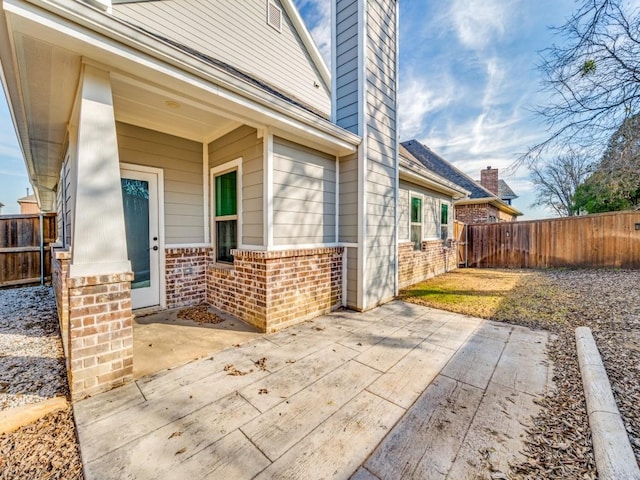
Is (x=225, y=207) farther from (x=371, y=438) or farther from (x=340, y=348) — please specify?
(x=371, y=438)

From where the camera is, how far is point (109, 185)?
233 centimetres

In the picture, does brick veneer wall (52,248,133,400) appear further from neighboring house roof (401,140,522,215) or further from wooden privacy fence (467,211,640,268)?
neighboring house roof (401,140,522,215)

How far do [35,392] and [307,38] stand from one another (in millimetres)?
9159

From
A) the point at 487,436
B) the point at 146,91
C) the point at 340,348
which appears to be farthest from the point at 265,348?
the point at 146,91

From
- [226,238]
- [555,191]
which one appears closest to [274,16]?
[226,238]

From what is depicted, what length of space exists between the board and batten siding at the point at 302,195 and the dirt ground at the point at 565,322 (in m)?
2.47

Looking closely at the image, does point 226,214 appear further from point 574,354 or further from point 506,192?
point 506,192

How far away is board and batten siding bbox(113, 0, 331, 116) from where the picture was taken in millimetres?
4918

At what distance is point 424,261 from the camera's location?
7660mm

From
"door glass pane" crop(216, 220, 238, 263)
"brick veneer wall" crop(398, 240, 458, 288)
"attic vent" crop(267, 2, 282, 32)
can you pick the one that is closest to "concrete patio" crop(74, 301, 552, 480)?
"door glass pane" crop(216, 220, 238, 263)

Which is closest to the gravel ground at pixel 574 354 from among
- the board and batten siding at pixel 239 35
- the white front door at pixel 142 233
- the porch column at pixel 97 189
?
the porch column at pixel 97 189

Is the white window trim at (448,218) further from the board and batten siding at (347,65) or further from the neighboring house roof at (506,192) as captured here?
the neighboring house roof at (506,192)

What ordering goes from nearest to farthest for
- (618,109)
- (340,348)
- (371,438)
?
(371,438) → (340,348) → (618,109)

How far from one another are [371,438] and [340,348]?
4.46 feet
